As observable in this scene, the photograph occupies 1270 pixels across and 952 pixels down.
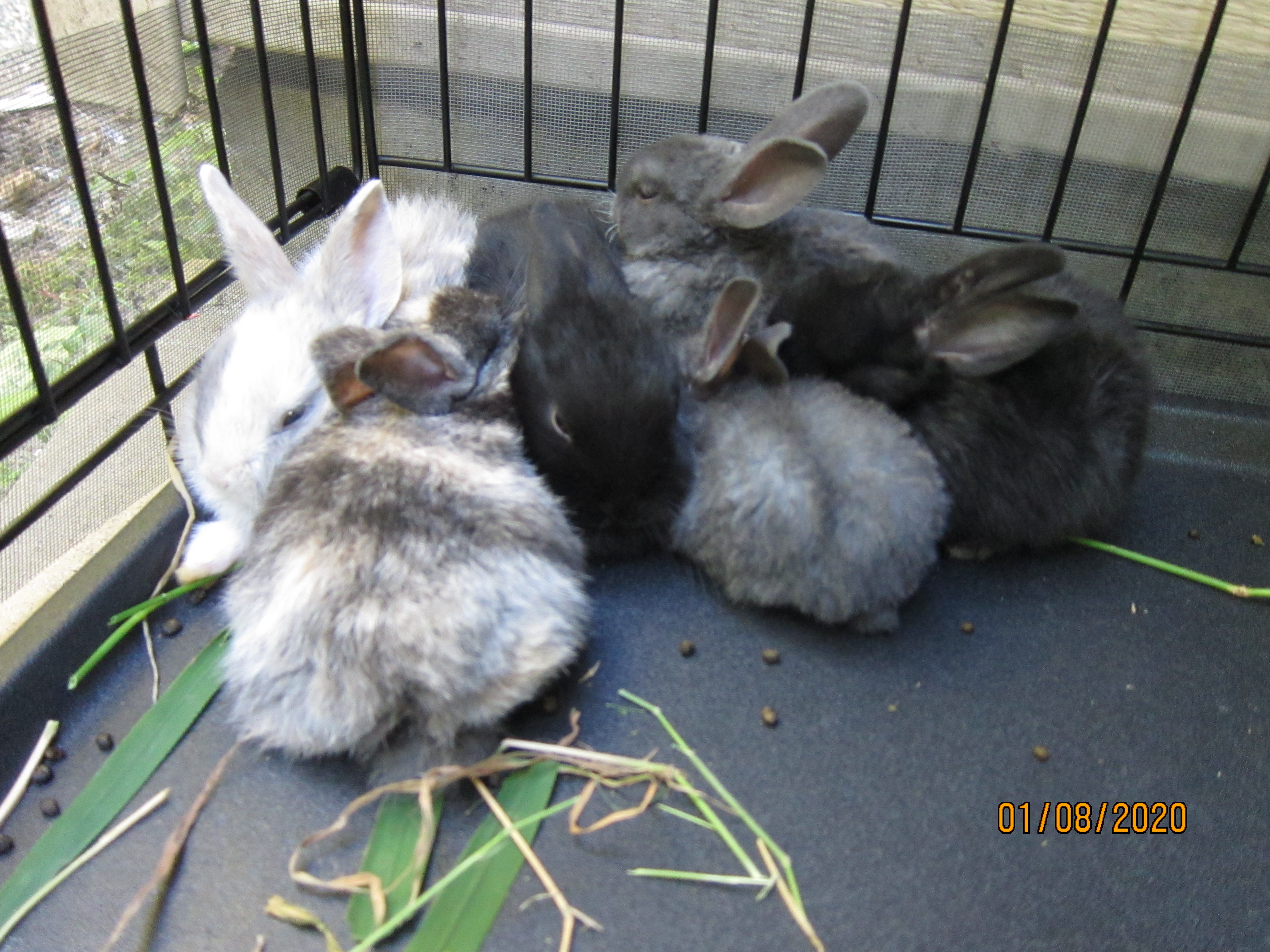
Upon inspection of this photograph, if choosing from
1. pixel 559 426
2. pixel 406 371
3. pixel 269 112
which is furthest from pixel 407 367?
pixel 269 112

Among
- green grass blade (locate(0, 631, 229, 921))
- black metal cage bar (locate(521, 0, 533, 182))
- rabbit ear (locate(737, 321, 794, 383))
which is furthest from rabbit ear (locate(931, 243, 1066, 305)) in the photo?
green grass blade (locate(0, 631, 229, 921))

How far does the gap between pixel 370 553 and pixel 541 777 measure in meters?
0.36

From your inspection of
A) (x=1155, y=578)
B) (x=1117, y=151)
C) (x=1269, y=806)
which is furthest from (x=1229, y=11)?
(x=1269, y=806)

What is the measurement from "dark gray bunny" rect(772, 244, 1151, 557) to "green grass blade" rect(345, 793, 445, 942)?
0.88m

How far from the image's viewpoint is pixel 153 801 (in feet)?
3.93

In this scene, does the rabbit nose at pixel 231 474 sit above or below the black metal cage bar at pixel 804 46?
below

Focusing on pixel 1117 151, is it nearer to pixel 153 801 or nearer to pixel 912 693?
pixel 912 693

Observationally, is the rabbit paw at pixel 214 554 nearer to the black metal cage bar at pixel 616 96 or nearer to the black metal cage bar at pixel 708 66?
the black metal cage bar at pixel 616 96

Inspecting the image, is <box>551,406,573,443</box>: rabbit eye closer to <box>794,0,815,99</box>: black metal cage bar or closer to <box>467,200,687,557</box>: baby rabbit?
<box>467,200,687,557</box>: baby rabbit

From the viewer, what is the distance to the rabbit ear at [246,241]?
4.92 ft

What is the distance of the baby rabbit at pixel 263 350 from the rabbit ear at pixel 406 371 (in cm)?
19

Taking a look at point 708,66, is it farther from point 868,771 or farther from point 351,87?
point 868,771
